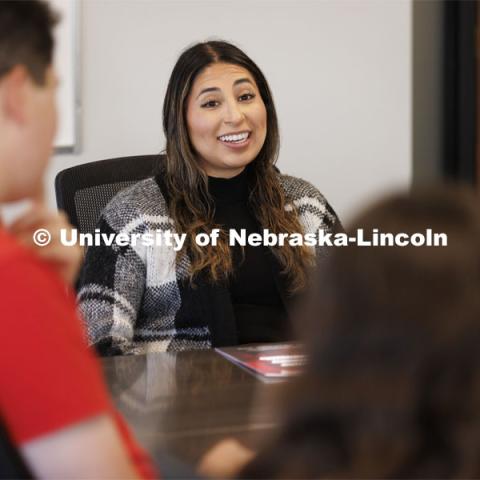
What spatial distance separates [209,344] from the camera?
212 centimetres

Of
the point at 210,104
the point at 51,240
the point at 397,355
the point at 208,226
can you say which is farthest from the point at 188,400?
the point at 210,104

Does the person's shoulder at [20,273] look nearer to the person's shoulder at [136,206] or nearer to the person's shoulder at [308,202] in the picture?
the person's shoulder at [136,206]

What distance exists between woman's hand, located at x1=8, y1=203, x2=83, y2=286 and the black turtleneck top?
1090 mm

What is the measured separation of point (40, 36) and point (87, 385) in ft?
1.11

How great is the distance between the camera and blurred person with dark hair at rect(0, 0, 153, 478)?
77 cm

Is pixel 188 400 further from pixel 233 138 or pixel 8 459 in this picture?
pixel 233 138

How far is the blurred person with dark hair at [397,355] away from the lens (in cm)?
68

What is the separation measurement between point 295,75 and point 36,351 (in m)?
2.86

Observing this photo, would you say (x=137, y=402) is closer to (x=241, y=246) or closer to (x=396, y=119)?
(x=241, y=246)

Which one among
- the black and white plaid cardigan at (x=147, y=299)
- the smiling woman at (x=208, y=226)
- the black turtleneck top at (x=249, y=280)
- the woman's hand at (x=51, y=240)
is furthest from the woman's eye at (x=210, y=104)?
the woman's hand at (x=51, y=240)

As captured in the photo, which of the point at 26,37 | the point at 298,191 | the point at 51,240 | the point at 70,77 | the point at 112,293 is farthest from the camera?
the point at 70,77

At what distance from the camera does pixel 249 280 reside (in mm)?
2277

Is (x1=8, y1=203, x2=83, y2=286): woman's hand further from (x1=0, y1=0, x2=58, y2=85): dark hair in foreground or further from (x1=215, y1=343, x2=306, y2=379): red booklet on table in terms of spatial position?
(x1=215, y1=343, x2=306, y2=379): red booklet on table

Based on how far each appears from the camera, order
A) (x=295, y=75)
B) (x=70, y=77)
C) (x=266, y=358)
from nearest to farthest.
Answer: (x=266, y=358)
(x=70, y=77)
(x=295, y=75)
